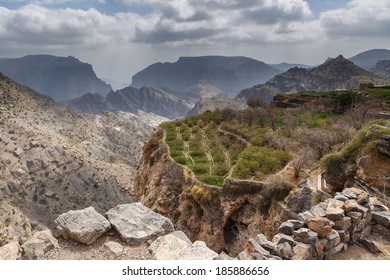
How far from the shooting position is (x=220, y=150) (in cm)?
3584

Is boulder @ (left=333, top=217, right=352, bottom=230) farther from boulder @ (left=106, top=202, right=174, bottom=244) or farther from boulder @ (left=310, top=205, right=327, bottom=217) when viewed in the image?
boulder @ (left=106, top=202, right=174, bottom=244)

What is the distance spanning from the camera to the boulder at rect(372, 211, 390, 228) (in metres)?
10.7

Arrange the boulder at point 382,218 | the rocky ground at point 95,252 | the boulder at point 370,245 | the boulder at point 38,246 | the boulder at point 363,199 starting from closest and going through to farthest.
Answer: the boulder at point 38,246, the rocky ground at point 95,252, the boulder at point 370,245, the boulder at point 382,218, the boulder at point 363,199

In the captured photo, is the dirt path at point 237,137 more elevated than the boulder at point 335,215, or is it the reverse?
the boulder at point 335,215

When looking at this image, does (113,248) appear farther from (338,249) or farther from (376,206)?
(376,206)

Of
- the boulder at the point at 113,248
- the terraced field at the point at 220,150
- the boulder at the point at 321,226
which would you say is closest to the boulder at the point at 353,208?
the boulder at the point at 321,226

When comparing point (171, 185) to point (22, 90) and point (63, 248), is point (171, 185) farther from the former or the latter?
point (22, 90)

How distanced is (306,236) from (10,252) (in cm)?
805

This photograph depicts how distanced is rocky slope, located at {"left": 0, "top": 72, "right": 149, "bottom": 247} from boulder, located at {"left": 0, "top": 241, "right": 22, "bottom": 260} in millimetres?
51585

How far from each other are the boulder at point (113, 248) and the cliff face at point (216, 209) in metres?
12.6

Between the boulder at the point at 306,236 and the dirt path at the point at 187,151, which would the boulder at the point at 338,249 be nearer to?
the boulder at the point at 306,236

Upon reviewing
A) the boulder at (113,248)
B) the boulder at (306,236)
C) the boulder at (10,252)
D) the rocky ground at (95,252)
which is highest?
the boulder at (306,236)

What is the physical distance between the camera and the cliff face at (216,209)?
76.1ft
